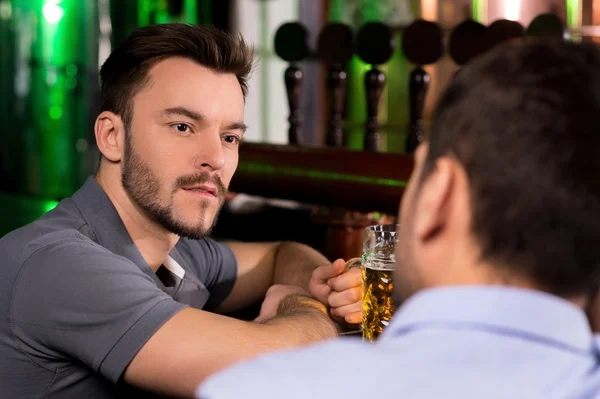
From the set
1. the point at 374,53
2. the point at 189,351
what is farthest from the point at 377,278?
the point at 374,53

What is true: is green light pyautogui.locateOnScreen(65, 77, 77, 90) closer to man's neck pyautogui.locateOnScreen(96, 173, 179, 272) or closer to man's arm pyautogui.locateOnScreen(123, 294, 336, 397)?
man's neck pyautogui.locateOnScreen(96, 173, 179, 272)

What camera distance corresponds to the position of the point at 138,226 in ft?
5.58

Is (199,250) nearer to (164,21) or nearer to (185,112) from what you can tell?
(185,112)

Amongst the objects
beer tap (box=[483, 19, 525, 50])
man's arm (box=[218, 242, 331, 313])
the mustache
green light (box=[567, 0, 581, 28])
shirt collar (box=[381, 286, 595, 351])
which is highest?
green light (box=[567, 0, 581, 28])

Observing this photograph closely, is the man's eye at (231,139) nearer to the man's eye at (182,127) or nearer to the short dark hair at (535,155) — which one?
the man's eye at (182,127)

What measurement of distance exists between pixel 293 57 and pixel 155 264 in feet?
3.99

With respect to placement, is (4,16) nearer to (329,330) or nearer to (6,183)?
(6,183)

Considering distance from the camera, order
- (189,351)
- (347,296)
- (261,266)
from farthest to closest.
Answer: (261,266)
(347,296)
(189,351)

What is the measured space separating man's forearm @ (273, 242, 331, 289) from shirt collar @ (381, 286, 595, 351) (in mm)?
1194

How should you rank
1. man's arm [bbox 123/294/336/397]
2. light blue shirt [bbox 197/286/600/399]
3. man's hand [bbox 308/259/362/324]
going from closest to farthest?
light blue shirt [bbox 197/286/600/399] → man's arm [bbox 123/294/336/397] → man's hand [bbox 308/259/362/324]

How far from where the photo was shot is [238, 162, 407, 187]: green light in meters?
2.20

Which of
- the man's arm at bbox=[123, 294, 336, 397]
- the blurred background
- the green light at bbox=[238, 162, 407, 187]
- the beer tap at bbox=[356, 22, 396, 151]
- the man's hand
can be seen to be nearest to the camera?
the man's arm at bbox=[123, 294, 336, 397]

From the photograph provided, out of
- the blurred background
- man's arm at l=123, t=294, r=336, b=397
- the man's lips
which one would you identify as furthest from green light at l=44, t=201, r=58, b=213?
the blurred background

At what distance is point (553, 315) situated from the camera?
0.68m
